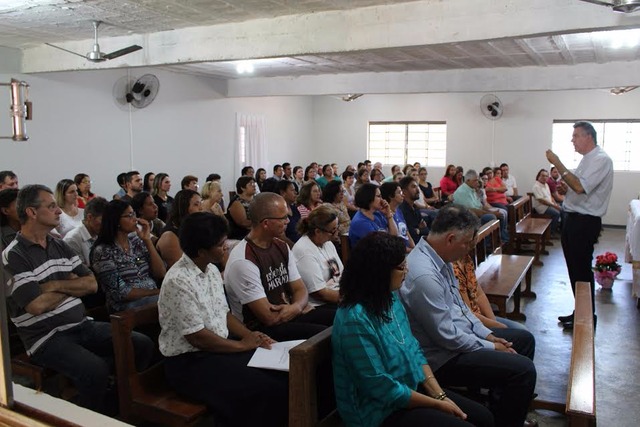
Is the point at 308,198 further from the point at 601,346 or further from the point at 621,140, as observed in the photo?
the point at 621,140

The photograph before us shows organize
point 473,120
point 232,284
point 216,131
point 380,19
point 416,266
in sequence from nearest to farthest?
point 416,266
point 232,284
point 380,19
point 216,131
point 473,120

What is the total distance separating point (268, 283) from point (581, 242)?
241 cm

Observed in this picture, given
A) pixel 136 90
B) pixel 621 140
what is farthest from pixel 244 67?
pixel 621 140

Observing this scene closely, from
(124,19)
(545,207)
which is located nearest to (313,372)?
(124,19)

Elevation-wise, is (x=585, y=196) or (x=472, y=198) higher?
(x=585, y=196)

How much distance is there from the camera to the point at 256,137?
432 inches

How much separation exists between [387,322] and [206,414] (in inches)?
32.2

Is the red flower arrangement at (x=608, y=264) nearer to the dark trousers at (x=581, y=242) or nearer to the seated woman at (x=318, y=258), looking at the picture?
the dark trousers at (x=581, y=242)

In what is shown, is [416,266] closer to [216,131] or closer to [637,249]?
[637,249]

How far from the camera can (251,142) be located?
10820 millimetres

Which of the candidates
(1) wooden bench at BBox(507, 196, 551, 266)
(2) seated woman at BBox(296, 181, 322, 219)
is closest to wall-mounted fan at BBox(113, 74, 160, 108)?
(2) seated woman at BBox(296, 181, 322, 219)

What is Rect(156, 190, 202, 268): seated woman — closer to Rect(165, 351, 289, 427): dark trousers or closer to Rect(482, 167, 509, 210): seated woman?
Rect(165, 351, 289, 427): dark trousers

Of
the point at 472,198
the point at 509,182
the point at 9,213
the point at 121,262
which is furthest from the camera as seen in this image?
the point at 509,182

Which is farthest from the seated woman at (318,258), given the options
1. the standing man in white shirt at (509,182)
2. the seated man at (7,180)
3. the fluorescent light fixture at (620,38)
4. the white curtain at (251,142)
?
the standing man in white shirt at (509,182)
